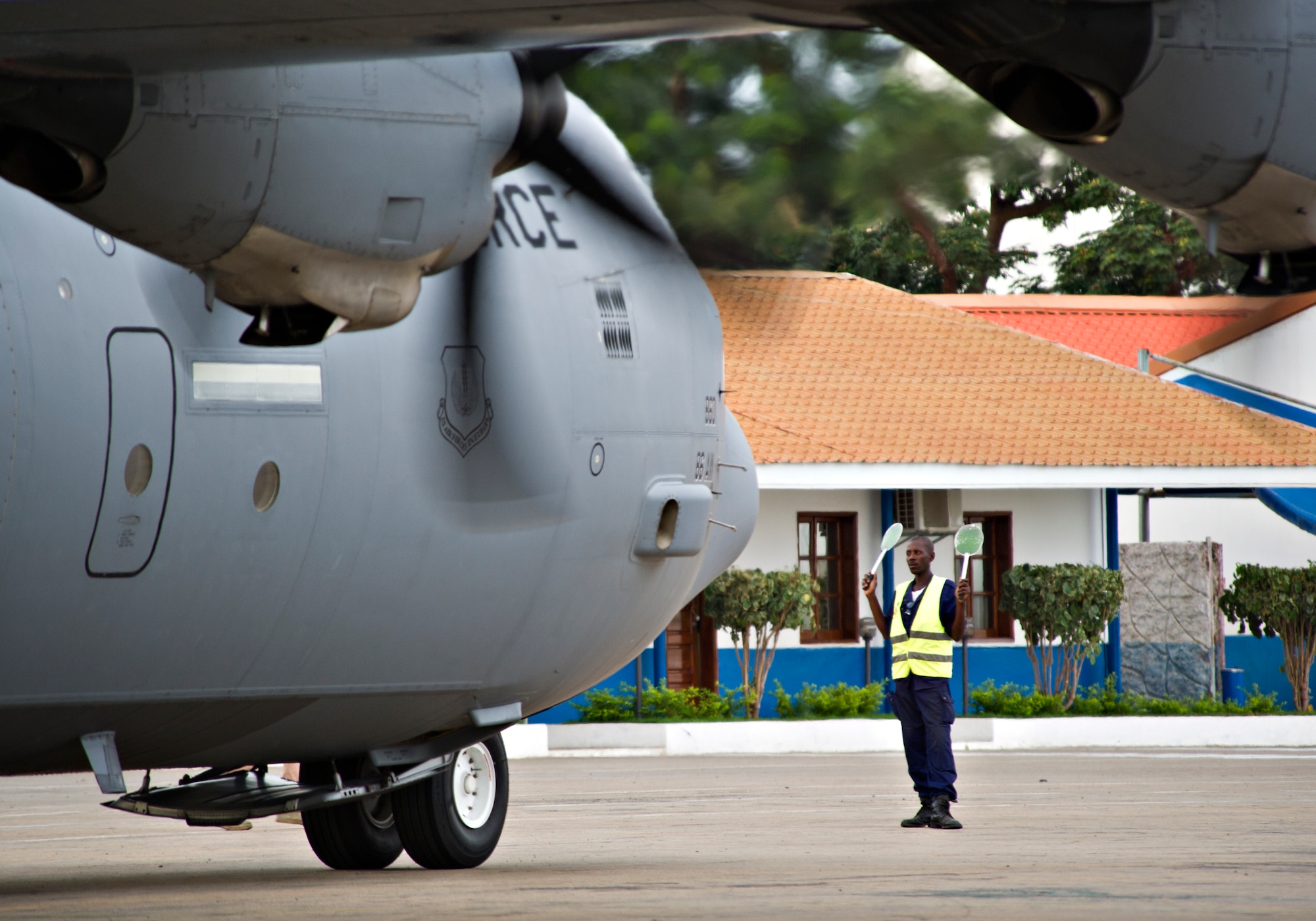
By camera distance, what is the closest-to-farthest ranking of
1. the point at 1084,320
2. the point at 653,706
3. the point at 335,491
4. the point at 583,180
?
the point at 583,180 < the point at 335,491 < the point at 653,706 < the point at 1084,320

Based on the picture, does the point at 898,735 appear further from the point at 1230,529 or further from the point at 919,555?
the point at 1230,529

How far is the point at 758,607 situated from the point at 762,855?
10.9 m

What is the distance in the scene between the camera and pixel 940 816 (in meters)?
11.1

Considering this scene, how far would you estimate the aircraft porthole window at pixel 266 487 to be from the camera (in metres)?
7.21

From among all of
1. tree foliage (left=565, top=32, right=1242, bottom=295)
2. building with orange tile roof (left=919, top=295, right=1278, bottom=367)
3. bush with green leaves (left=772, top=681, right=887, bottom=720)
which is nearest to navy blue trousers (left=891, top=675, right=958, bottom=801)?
tree foliage (left=565, top=32, right=1242, bottom=295)

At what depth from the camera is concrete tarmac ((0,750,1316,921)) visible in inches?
293

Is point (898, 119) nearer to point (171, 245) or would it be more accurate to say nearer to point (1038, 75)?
point (1038, 75)

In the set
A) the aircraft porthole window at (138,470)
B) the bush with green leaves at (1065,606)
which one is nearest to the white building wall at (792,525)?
the bush with green leaves at (1065,606)

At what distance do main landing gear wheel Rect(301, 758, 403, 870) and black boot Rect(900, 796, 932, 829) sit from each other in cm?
351

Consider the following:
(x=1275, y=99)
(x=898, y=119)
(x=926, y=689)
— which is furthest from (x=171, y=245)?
(x=926, y=689)

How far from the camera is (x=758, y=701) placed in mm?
21500

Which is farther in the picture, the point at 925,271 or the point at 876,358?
the point at 876,358

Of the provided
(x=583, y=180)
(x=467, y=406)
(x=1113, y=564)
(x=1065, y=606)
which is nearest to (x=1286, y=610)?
(x=1113, y=564)

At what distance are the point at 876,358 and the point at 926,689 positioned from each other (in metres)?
14.2
